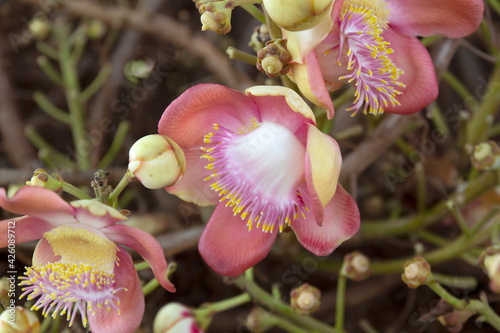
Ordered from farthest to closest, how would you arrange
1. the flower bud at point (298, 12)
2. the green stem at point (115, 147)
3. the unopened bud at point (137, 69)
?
the unopened bud at point (137, 69)
the green stem at point (115, 147)
the flower bud at point (298, 12)

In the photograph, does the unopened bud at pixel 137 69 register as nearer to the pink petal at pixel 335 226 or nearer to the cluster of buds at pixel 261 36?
the cluster of buds at pixel 261 36

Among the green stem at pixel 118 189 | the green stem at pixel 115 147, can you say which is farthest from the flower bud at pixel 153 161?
the green stem at pixel 115 147

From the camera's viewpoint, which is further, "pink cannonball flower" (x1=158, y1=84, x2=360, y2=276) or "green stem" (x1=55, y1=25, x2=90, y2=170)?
"green stem" (x1=55, y1=25, x2=90, y2=170)

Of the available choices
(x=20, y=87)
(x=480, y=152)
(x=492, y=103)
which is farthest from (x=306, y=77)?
(x=20, y=87)

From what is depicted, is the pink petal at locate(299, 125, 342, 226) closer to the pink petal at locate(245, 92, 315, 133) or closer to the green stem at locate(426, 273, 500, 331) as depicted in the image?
the pink petal at locate(245, 92, 315, 133)

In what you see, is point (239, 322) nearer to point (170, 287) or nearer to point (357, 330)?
point (357, 330)

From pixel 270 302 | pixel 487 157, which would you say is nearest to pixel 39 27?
pixel 270 302

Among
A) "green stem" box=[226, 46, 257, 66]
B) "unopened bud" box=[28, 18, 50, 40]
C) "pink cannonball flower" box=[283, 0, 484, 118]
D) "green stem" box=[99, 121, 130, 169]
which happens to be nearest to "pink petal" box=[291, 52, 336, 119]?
"pink cannonball flower" box=[283, 0, 484, 118]

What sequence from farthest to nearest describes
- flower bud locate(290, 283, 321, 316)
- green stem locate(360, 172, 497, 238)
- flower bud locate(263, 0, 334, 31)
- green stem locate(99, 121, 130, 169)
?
green stem locate(99, 121, 130, 169) < green stem locate(360, 172, 497, 238) < flower bud locate(290, 283, 321, 316) < flower bud locate(263, 0, 334, 31)
